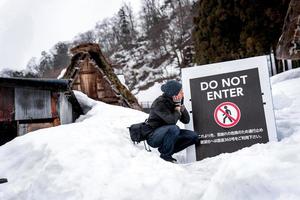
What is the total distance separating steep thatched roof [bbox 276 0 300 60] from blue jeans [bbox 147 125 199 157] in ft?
11.2

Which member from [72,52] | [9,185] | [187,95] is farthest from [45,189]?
[72,52]

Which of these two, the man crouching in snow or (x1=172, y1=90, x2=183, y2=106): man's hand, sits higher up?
(x1=172, y1=90, x2=183, y2=106): man's hand

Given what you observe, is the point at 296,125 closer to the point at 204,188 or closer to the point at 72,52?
the point at 204,188

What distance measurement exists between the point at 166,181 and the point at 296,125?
257 centimetres

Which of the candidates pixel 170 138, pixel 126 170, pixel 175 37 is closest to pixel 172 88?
pixel 170 138

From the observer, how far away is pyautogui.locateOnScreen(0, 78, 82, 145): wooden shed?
6.95 m

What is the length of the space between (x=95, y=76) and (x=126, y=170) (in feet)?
29.8

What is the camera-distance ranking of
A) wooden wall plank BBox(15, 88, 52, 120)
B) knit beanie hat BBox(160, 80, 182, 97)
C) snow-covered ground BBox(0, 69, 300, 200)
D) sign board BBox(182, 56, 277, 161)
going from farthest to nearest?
wooden wall plank BBox(15, 88, 52, 120), knit beanie hat BBox(160, 80, 182, 97), sign board BBox(182, 56, 277, 161), snow-covered ground BBox(0, 69, 300, 200)

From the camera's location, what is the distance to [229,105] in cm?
514

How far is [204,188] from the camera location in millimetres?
3492

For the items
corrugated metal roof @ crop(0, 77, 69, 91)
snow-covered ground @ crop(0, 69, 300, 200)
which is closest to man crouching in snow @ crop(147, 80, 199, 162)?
snow-covered ground @ crop(0, 69, 300, 200)

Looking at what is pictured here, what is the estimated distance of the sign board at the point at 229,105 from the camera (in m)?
4.96

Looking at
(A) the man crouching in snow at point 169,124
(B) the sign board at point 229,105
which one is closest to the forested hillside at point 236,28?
(B) the sign board at point 229,105

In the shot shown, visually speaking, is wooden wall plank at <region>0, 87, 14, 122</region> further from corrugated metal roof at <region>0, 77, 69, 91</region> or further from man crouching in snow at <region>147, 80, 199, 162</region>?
man crouching in snow at <region>147, 80, 199, 162</region>
